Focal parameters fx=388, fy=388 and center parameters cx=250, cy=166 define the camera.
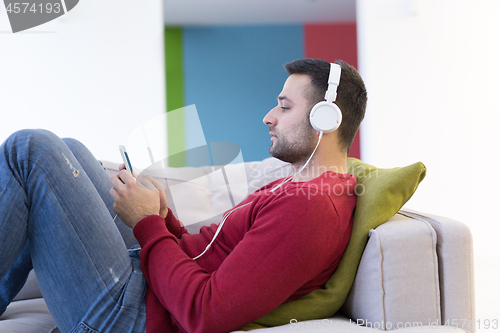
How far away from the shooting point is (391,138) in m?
3.21

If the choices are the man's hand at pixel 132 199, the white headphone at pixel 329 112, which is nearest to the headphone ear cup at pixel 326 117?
the white headphone at pixel 329 112

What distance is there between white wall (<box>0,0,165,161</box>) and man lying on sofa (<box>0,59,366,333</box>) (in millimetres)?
2377

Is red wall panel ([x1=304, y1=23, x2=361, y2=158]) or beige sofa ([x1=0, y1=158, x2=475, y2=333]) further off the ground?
red wall panel ([x1=304, y1=23, x2=361, y2=158])

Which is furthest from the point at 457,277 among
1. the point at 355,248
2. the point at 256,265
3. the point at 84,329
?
the point at 84,329

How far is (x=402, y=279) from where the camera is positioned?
858 millimetres

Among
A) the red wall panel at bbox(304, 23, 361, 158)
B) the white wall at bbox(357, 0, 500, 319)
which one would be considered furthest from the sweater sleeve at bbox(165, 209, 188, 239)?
the red wall panel at bbox(304, 23, 361, 158)

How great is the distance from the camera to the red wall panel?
489 centimetres

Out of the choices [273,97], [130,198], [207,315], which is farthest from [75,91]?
[207,315]

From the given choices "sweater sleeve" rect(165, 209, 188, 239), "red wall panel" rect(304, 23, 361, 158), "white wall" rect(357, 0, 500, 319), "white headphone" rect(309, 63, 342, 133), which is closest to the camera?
"white headphone" rect(309, 63, 342, 133)

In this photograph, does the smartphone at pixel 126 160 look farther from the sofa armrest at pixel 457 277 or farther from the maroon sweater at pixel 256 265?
the sofa armrest at pixel 457 277

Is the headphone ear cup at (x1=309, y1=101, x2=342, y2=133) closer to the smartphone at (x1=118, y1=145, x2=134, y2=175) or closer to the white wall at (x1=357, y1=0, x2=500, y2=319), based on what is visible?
the smartphone at (x1=118, y1=145, x2=134, y2=175)

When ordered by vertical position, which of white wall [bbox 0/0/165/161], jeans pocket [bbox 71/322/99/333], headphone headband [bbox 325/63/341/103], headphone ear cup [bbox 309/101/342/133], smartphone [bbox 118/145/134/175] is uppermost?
white wall [bbox 0/0/165/161]

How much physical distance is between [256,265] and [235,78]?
414 cm

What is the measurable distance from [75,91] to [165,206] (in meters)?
2.50
